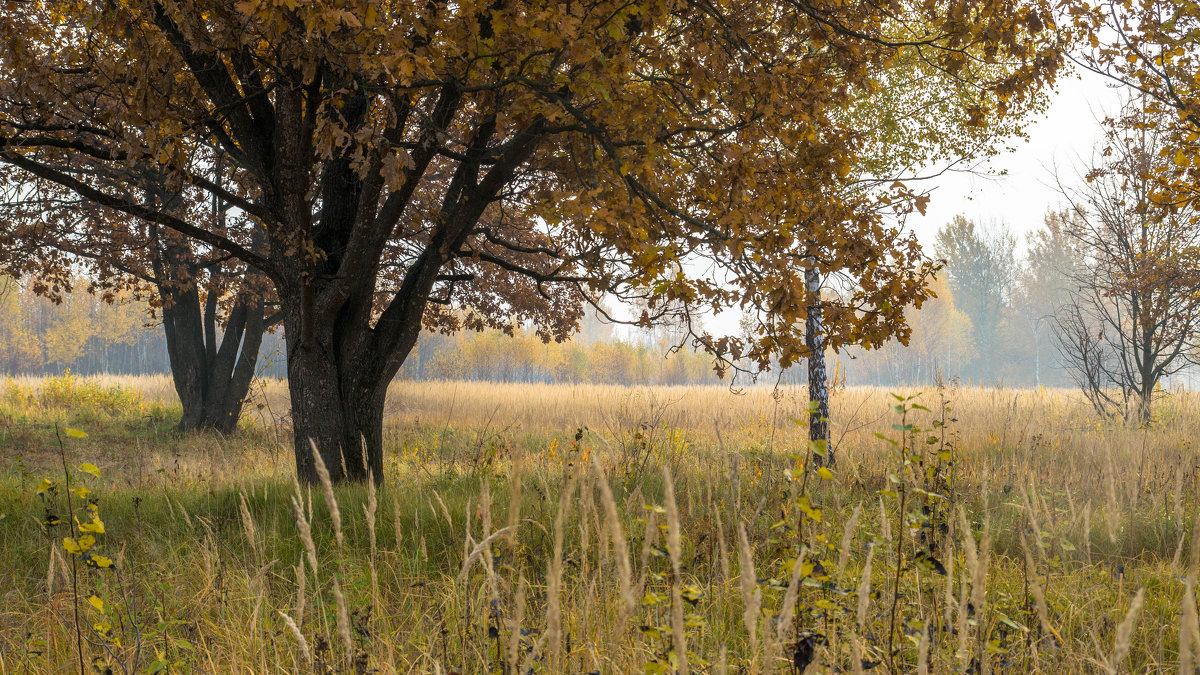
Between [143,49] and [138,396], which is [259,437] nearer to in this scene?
[138,396]

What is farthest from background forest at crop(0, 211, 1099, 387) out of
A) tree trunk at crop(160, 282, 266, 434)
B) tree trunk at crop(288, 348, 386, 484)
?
tree trunk at crop(288, 348, 386, 484)

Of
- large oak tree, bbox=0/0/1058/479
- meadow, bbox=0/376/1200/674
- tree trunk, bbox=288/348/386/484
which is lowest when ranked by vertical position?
meadow, bbox=0/376/1200/674

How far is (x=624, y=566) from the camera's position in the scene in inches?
49.4

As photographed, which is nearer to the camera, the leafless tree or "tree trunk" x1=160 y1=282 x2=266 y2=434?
the leafless tree

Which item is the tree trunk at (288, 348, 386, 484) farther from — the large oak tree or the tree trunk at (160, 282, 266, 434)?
the tree trunk at (160, 282, 266, 434)

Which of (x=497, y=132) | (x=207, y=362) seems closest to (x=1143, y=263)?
(x=497, y=132)

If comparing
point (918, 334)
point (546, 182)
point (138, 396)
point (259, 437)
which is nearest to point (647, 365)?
point (918, 334)

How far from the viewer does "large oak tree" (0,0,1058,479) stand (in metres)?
3.81

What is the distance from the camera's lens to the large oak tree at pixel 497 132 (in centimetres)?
381

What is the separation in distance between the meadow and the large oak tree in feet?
2.97

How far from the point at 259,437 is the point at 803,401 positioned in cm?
907

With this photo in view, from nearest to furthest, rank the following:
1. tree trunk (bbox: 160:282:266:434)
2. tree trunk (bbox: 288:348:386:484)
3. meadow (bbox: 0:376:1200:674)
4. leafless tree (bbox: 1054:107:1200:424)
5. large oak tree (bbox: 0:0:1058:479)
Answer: meadow (bbox: 0:376:1200:674)
large oak tree (bbox: 0:0:1058:479)
tree trunk (bbox: 288:348:386:484)
leafless tree (bbox: 1054:107:1200:424)
tree trunk (bbox: 160:282:266:434)

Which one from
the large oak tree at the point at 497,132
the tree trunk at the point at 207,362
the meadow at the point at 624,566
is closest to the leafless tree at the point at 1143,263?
Answer: the meadow at the point at 624,566

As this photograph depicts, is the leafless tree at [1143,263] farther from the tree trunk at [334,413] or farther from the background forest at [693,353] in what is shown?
the background forest at [693,353]
